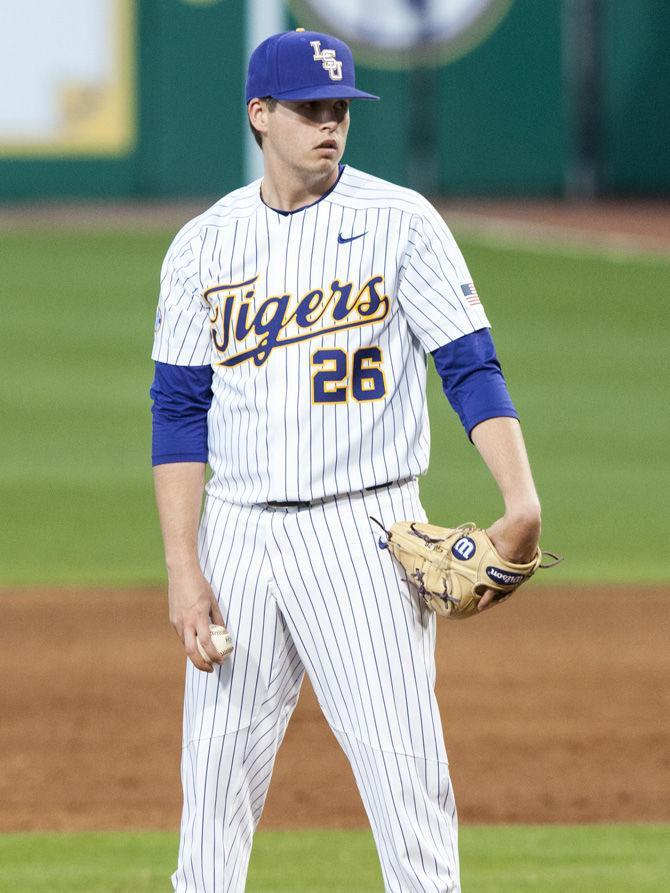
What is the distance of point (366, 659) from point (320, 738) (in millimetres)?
2822

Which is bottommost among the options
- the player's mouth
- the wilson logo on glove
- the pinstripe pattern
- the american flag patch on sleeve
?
the pinstripe pattern

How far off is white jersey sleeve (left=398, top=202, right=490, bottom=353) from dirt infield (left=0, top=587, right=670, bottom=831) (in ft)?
7.95

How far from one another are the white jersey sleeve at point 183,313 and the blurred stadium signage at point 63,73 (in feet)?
61.2

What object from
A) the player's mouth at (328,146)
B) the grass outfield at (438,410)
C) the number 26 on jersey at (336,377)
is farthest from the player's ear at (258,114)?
the grass outfield at (438,410)

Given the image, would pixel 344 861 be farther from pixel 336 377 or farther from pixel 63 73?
pixel 63 73

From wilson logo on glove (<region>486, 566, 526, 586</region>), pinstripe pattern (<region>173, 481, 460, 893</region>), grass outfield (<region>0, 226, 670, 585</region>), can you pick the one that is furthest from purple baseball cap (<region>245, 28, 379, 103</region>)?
grass outfield (<region>0, 226, 670, 585</region>)

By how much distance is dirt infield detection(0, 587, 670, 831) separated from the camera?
509 centimetres

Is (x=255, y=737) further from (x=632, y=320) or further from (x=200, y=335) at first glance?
(x=632, y=320)

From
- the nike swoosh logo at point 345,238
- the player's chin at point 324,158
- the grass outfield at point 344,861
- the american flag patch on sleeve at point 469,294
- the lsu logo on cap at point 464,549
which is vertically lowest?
the grass outfield at point 344,861

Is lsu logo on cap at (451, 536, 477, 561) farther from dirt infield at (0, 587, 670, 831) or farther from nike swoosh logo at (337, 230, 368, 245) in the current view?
dirt infield at (0, 587, 670, 831)

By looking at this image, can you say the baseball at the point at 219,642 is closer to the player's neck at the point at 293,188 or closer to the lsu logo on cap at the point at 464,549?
the lsu logo on cap at the point at 464,549

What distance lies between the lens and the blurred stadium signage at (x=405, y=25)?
841 inches

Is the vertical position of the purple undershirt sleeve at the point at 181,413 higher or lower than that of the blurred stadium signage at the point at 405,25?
lower

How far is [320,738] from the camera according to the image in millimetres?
5727
